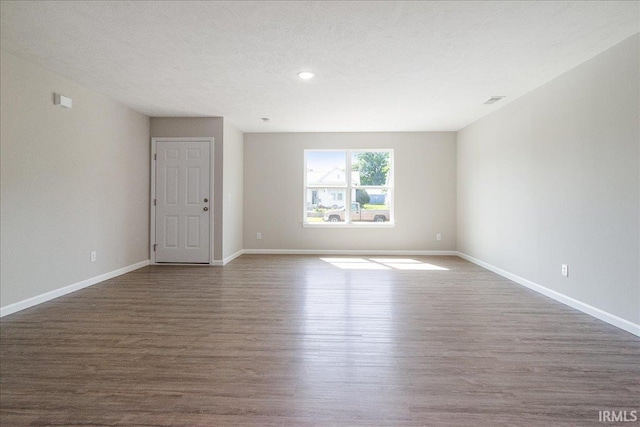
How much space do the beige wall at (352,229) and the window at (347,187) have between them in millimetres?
185

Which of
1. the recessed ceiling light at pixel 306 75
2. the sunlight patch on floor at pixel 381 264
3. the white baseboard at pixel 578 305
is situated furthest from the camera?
the sunlight patch on floor at pixel 381 264

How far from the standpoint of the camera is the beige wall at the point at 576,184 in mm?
2730

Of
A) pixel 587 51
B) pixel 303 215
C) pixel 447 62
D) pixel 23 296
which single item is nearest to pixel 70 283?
pixel 23 296

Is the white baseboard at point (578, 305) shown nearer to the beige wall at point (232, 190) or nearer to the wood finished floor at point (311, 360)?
the wood finished floor at point (311, 360)

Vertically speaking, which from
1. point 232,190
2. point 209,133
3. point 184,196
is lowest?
point 184,196

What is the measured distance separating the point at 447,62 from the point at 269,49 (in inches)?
68.2

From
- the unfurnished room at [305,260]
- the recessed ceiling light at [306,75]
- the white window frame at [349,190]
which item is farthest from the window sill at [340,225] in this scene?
the recessed ceiling light at [306,75]

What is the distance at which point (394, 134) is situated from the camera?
665 cm

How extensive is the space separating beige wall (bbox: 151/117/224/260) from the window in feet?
6.20

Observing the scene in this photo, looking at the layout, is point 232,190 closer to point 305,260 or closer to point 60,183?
point 305,260

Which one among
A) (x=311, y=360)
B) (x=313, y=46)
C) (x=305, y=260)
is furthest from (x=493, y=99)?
(x=311, y=360)

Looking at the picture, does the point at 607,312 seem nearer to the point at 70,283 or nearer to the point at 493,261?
the point at 493,261

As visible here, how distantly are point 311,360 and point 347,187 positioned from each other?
494cm

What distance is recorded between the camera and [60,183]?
12.0 ft
